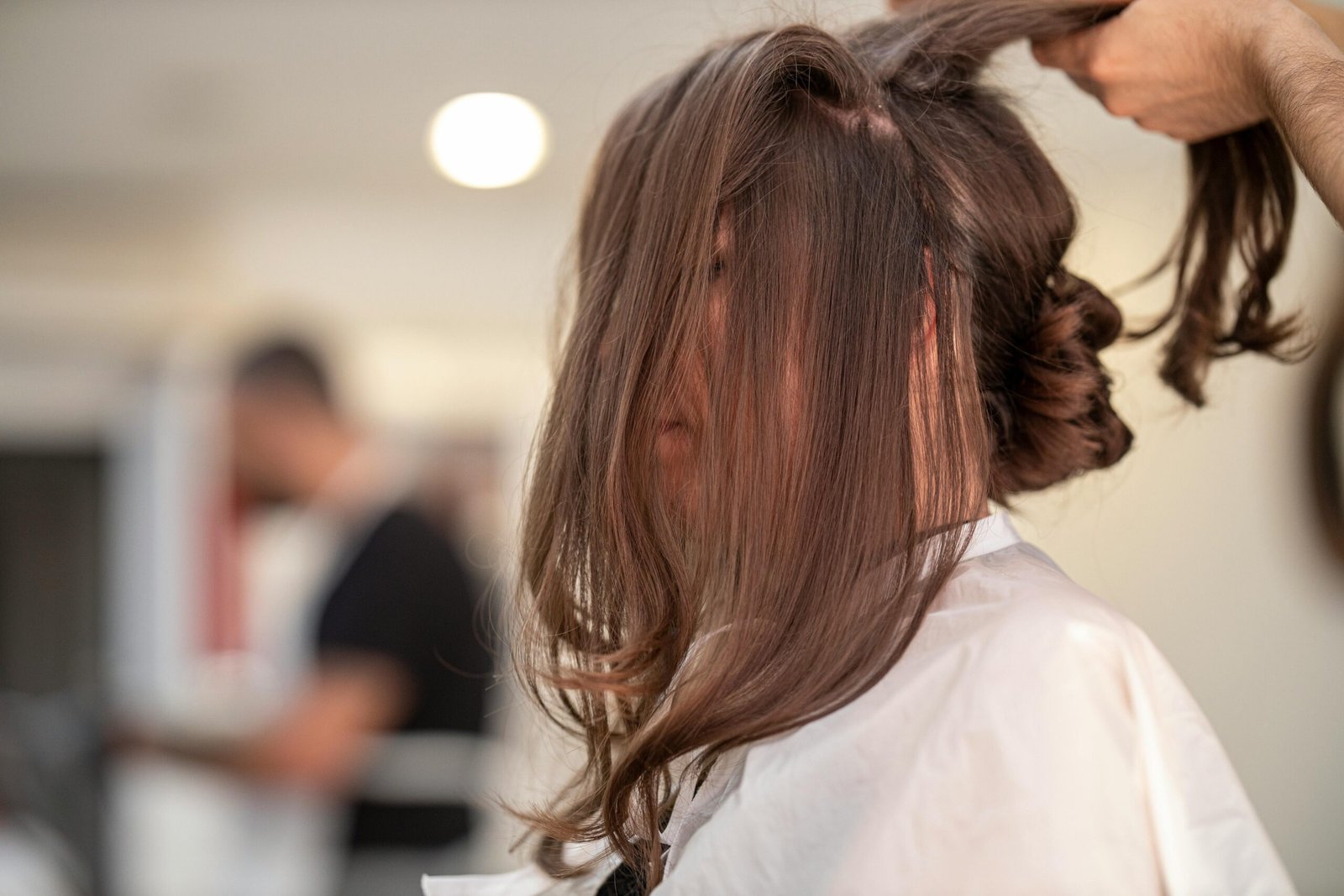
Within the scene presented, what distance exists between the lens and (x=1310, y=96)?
2.37ft

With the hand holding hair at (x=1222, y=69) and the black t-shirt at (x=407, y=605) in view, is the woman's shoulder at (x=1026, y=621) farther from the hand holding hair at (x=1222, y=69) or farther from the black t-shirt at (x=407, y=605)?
the black t-shirt at (x=407, y=605)

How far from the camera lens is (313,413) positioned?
8.15 feet

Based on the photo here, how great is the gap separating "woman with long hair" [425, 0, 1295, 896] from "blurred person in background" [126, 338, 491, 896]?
1225 mm

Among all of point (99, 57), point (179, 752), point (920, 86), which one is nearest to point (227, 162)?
point (99, 57)

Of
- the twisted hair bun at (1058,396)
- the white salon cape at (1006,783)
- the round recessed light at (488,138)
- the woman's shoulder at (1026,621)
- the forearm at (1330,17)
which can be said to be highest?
the forearm at (1330,17)

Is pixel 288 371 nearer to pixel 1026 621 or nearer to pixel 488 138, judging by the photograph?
pixel 488 138

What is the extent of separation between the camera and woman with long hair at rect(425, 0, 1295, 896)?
612mm

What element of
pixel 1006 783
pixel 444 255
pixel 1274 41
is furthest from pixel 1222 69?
pixel 444 255

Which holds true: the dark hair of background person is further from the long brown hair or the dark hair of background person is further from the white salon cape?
the white salon cape

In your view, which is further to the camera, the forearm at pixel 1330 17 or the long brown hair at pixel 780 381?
the forearm at pixel 1330 17

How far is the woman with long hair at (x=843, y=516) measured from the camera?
0.61 metres

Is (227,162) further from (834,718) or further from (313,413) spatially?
(834,718)

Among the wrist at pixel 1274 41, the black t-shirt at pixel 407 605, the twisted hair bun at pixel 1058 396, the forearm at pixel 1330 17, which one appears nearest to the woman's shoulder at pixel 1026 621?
the twisted hair bun at pixel 1058 396

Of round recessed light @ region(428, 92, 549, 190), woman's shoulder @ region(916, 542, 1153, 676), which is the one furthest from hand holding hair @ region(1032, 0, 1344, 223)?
round recessed light @ region(428, 92, 549, 190)
